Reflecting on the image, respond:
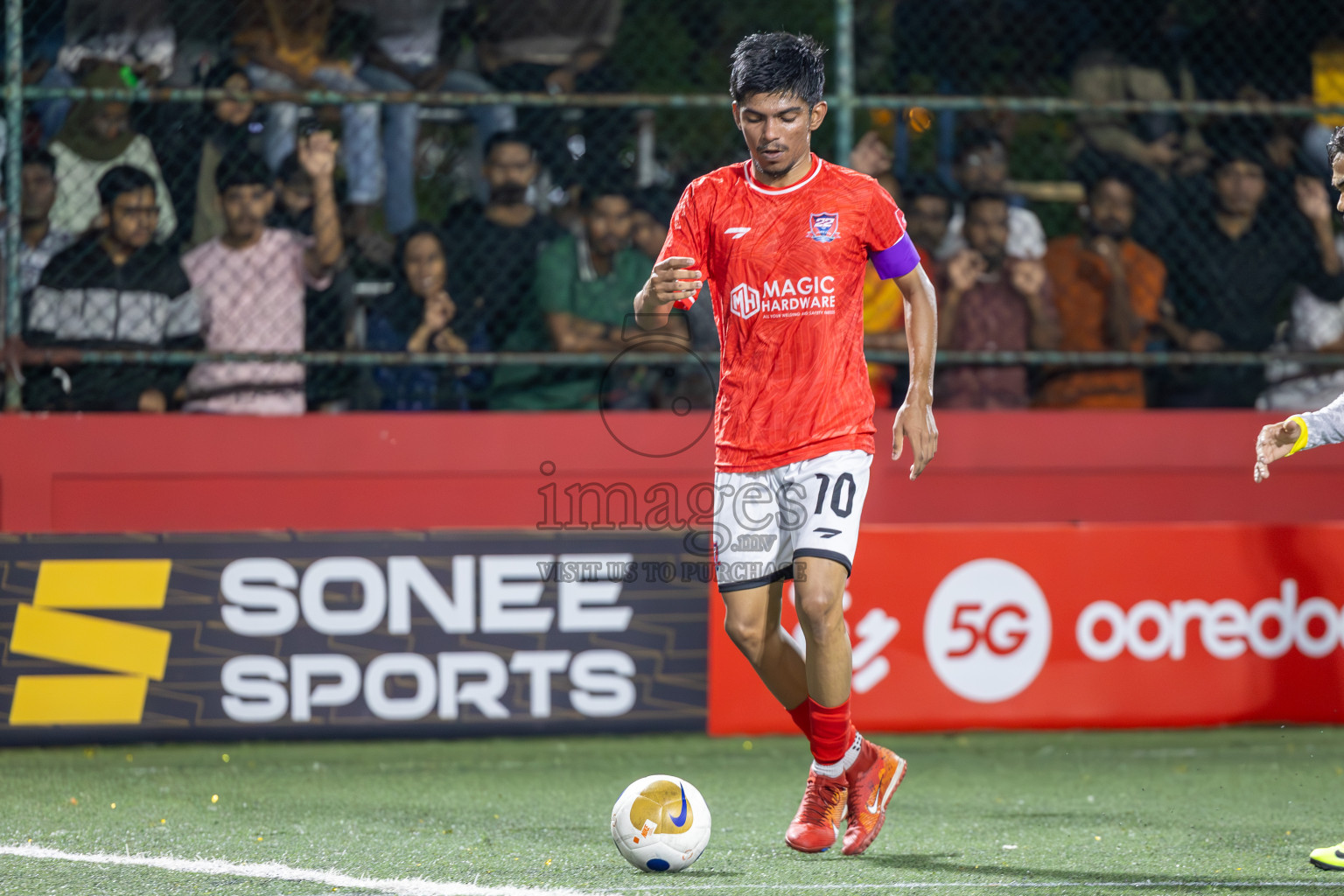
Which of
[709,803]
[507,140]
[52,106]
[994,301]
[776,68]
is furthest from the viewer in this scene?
[994,301]

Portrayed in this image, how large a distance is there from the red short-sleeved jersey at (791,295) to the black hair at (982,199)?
310cm

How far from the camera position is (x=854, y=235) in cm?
416

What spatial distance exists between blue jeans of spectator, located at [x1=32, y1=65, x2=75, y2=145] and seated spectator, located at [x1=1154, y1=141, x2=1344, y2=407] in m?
5.10

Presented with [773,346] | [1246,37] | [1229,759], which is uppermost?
[1246,37]

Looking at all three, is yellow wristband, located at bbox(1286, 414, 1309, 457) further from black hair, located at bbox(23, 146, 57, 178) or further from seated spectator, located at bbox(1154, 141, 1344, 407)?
black hair, located at bbox(23, 146, 57, 178)

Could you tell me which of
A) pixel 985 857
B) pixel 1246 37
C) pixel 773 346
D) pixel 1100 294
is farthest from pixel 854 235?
pixel 1246 37

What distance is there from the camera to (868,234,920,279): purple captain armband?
421 centimetres

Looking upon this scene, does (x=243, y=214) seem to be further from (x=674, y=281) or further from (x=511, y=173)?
(x=674, y=281)

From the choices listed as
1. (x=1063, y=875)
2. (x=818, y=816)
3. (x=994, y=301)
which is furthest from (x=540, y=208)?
(x=1063, y=875)

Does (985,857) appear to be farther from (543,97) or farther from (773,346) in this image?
(543,97)

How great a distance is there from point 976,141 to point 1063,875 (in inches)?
176

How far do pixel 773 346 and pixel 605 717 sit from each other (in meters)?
2.51

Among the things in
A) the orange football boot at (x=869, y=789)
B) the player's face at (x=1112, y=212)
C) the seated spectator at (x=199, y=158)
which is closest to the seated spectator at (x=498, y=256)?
the seated spectator at (x=199, y=158)

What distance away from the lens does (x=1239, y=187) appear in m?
7.34
